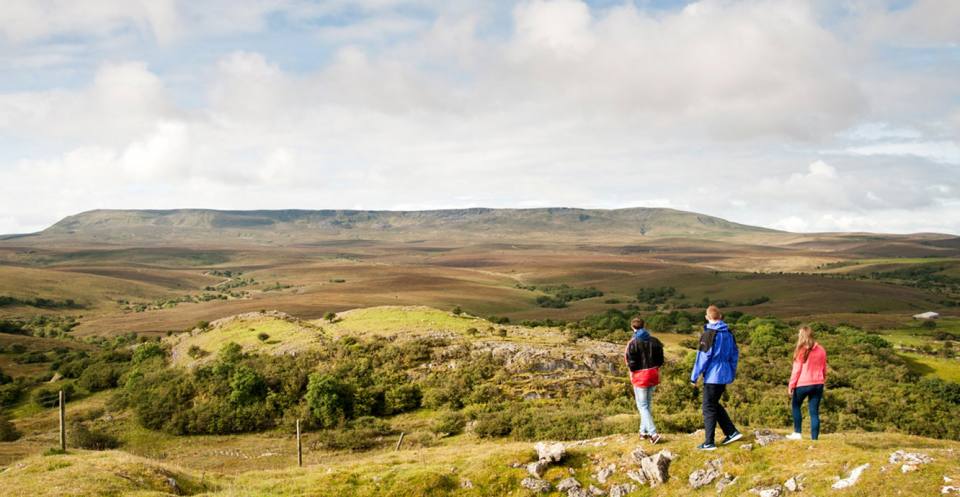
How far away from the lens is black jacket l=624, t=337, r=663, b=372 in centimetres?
1532

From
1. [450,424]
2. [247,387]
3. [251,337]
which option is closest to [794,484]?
[450,424]

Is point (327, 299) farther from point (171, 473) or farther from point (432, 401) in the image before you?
point (171, 473)

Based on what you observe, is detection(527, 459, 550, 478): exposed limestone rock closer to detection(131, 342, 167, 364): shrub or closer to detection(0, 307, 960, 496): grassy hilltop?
detection(0, 307, 960, 496): grassy hilltop

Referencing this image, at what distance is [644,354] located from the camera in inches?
604

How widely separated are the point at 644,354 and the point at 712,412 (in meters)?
2.12

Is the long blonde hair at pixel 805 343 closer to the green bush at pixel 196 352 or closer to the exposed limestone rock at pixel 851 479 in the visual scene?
the exposed limestone rock at pixel 851 479

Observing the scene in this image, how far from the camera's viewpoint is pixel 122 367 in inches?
2064

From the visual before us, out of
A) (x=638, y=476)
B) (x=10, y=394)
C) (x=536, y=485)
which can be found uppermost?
(x=638, y=476)

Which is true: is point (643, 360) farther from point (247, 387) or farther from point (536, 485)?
point (247, 387)

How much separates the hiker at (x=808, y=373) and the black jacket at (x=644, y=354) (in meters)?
3.21

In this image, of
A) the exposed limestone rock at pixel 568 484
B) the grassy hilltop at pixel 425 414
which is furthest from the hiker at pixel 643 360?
the exposed limestone rock at pixel 568 484

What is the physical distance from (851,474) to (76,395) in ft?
183

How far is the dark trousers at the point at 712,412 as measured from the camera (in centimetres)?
1436

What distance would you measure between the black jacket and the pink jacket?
3.23 meters
